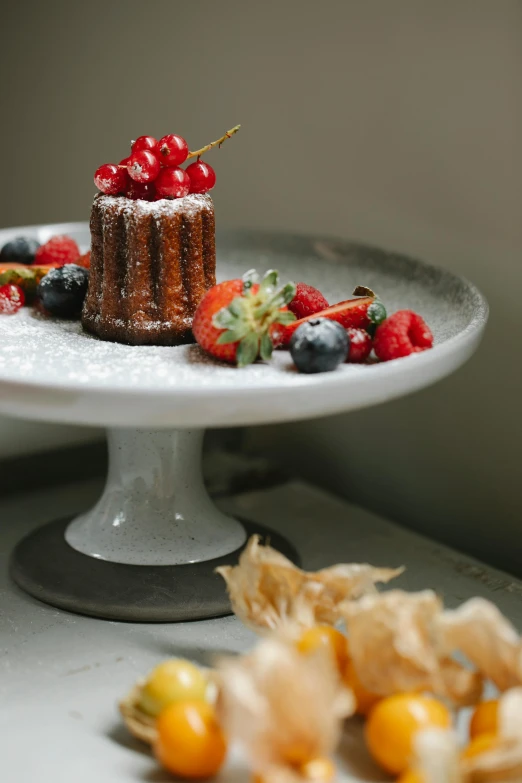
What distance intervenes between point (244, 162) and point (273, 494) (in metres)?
0.55

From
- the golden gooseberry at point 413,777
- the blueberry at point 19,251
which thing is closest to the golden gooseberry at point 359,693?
the golden gooseberry at point 413,777

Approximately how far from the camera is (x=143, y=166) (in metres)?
1.11

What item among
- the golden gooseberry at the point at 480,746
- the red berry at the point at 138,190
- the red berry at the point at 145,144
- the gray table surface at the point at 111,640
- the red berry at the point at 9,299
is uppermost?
the red berry at the point at 145,144

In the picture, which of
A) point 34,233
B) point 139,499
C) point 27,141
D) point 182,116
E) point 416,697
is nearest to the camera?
point 416,697

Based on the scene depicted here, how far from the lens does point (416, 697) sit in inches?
32.8

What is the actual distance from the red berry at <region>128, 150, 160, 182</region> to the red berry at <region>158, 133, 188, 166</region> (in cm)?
1

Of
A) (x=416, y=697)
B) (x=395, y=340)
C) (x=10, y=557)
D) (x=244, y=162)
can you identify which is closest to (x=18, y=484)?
(x=10, y=557)

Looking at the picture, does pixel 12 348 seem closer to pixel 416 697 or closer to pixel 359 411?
pixel 416 697

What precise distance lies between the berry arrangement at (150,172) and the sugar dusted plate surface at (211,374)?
18 cm

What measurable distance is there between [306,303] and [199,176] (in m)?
0.20

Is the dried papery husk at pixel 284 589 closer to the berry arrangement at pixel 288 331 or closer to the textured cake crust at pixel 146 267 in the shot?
the berry arrangement at pixel 288 331

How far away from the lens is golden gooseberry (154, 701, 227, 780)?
0.82 m

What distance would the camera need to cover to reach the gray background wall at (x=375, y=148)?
132 centimetres

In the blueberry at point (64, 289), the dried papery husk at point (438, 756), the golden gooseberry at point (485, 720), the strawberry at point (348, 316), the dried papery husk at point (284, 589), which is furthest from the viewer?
the blueberry at point (64, 289)
